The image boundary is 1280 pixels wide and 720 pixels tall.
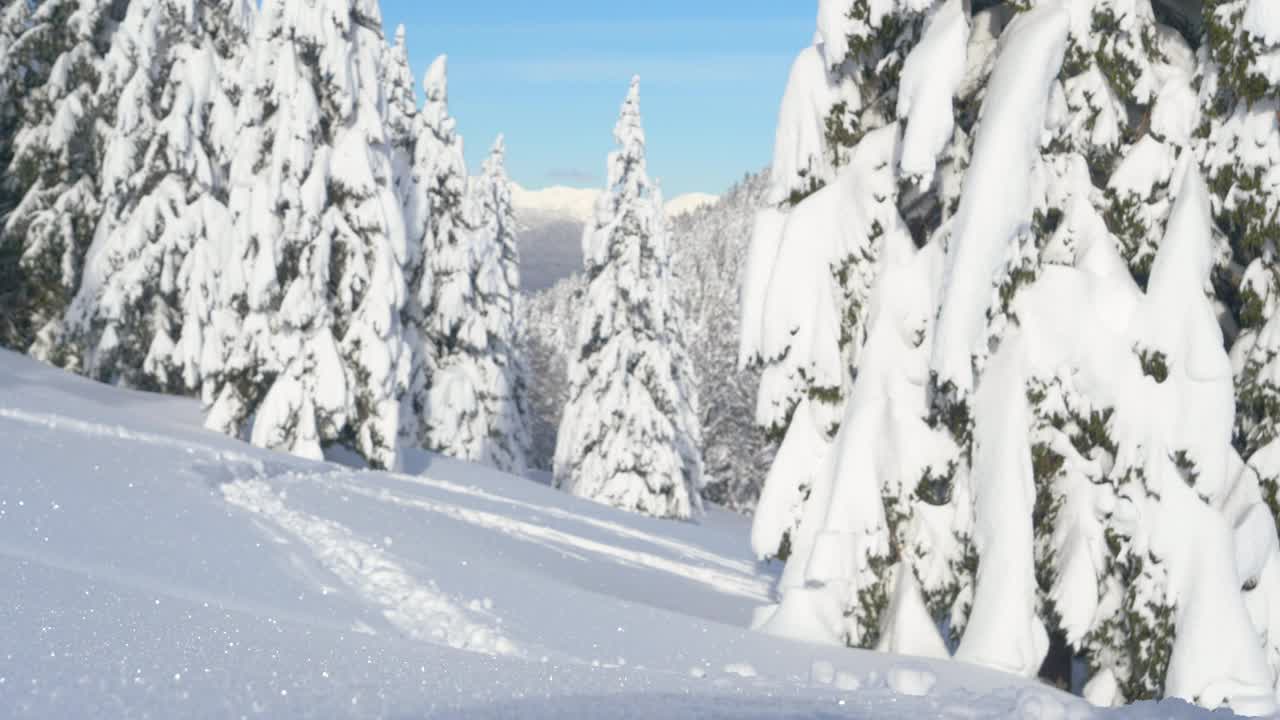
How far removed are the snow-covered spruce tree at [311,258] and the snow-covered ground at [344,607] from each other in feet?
8.76

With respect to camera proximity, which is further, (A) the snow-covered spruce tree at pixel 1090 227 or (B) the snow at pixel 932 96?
(B) the snow at pixel 932 96

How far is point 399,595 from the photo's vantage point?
29.0ft

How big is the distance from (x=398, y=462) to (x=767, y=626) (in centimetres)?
1302

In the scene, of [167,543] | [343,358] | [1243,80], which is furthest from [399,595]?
[343,358]

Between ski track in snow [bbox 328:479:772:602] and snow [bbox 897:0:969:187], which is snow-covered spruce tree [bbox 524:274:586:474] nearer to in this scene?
ski track in snow [bbox 328:479:772:602]

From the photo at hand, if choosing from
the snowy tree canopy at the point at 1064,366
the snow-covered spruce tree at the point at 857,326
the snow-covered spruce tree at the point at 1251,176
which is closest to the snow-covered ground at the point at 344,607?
the snow-covered spruce tree at the point at 857,326

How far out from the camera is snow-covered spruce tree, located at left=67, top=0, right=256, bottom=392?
74.9ft

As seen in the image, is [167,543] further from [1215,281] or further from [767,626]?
[1215,281]

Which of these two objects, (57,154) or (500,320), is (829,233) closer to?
(57,154)

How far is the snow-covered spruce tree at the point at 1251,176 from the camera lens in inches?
337

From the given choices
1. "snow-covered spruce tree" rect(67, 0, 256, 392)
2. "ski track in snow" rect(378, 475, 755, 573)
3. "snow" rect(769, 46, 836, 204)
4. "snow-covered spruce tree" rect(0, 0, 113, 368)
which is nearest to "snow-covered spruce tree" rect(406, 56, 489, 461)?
"snow-covered spruce tree" rect(67, 0, 256, 392)

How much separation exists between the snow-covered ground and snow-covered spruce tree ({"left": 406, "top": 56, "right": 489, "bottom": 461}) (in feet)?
48.7

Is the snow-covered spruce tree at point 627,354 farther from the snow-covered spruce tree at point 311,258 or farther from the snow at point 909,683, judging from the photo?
the snow at point 909,683

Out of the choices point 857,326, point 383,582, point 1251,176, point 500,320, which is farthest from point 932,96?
Answer: point 500,320
